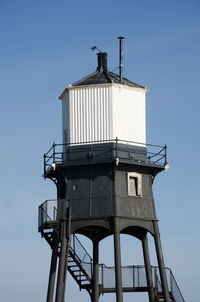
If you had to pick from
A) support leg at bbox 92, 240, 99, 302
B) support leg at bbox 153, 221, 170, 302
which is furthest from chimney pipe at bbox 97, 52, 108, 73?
support leg at bbox 92, 240, 99, 302

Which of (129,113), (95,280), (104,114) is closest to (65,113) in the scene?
(104,114)

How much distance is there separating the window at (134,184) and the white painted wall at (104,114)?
204cm

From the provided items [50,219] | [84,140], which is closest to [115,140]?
[84,140]

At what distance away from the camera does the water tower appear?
58594mm

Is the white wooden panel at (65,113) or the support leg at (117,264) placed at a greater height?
the white wooden panel at (65,113)

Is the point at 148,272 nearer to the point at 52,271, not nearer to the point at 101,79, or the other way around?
the point at 52,271

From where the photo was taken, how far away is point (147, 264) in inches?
2388

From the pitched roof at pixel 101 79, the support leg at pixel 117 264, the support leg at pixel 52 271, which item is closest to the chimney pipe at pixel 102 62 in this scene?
the pitched roof at pixel 101 79

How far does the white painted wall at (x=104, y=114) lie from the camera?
59.5 meters

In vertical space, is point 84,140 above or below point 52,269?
above

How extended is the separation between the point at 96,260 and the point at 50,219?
5377 mm

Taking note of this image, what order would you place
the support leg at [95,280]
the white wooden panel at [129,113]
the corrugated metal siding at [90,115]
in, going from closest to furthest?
the corrugated metal siding at [90,115], the white wooden panel at [129,113], the support leg at [95,280]

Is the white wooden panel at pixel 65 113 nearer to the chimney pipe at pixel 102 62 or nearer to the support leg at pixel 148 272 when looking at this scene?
the chimney pipe at pixel 102 62

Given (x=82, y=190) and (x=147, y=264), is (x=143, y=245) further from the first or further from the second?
(x=82, y=190)
